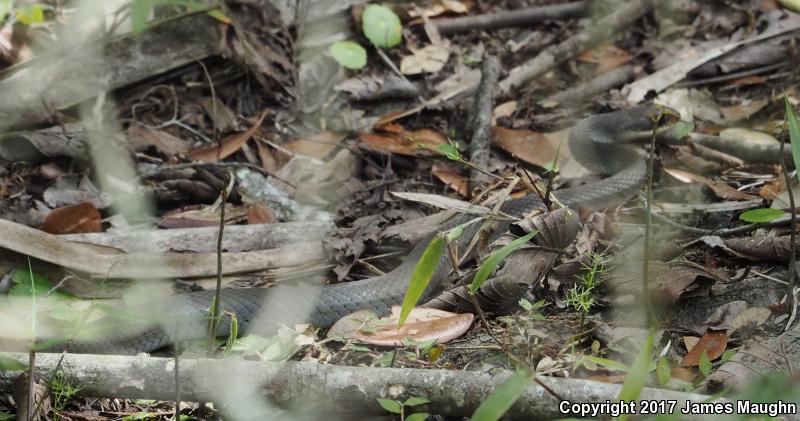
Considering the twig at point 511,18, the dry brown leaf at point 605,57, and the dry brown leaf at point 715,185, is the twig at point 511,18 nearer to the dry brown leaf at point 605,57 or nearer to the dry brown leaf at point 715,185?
the dry brown leaf at point 605,57

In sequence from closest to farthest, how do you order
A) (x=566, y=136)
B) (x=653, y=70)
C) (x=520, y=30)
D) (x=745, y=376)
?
(x=745, y=376) → (x=566, y=136) → (x=653, y=70) → (x=520, y=30)

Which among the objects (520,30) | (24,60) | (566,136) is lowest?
(566,136)

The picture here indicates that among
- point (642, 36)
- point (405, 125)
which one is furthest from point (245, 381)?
point (642, 36)

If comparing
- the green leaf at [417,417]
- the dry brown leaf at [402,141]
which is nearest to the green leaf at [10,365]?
the green leaf at [417,417]

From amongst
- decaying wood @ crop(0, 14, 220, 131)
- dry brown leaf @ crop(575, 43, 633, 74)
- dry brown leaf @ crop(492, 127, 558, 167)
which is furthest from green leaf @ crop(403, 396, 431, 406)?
dry brown leaf @ crop(575, 43, 633, 74)

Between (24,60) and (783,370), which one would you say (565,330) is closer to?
(783,370)

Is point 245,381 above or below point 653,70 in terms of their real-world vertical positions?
above
